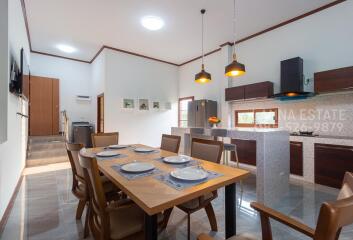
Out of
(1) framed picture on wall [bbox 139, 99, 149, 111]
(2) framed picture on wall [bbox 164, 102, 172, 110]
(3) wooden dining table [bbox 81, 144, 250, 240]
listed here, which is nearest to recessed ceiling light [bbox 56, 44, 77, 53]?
(1) framed picture on wall [bbox 139, 99, 149, 111]

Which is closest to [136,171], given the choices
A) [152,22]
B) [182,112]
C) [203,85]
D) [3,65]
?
[3,65]

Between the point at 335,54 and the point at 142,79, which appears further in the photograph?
the point at 142,79

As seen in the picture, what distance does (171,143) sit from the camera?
2600 millimetres

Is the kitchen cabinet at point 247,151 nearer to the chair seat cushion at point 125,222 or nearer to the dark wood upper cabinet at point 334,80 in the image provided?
the dark wood upper cabinet at point 334,80

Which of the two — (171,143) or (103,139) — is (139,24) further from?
(171,143)

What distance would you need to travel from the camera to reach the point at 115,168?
153cm

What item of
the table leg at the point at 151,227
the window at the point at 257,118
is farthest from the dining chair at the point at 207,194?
the window at the point at 257,118

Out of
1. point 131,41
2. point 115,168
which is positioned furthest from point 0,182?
point 131,41

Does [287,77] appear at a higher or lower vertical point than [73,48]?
lower

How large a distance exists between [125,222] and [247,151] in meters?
3.48

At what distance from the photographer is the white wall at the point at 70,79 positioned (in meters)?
5.61

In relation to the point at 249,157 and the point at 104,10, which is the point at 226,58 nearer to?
the point at 249,157

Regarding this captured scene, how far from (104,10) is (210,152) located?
3.29 metres

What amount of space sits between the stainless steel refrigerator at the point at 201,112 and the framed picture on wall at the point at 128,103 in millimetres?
Answer: 1773
